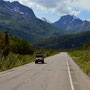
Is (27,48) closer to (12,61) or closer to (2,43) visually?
(2,43)

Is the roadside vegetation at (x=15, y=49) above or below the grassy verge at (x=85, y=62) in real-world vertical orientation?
above

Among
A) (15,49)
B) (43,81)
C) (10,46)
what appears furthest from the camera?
(15,49)

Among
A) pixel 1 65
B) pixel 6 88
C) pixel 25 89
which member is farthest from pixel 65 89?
pixel 1 65

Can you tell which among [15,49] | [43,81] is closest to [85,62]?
[43,81]

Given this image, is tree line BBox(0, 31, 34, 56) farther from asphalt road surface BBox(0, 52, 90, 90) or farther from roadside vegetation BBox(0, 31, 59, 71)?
asphalt road surface BBox(0, 52, 90, 90)

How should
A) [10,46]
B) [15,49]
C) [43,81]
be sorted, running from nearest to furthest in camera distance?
1. [43,81]
2. [10,46]
3. [15,49]

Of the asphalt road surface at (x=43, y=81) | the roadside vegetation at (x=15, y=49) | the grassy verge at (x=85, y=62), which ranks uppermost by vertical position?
the roadside vegetation at (x=15, y=49)

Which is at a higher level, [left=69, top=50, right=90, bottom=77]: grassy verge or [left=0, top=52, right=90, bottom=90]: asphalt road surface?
[left=69, top=50, right=90, bottom=77]: grassy verge

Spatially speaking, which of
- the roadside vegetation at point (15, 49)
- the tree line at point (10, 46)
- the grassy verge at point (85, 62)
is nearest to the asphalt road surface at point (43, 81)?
the grassy verge at point (85, 62)

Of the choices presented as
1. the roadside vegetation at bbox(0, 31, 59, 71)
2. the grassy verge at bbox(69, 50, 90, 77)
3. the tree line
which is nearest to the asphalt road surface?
the grassy verge at bbox(69, 50, 90, 77)

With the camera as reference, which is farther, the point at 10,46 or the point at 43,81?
the point at 10,46

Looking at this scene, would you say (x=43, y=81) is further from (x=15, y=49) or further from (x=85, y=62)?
(x=15, y=49)

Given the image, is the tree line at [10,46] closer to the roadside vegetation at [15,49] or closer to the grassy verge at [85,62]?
the roadside vegetation at [15,49]

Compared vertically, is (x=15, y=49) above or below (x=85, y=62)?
above
